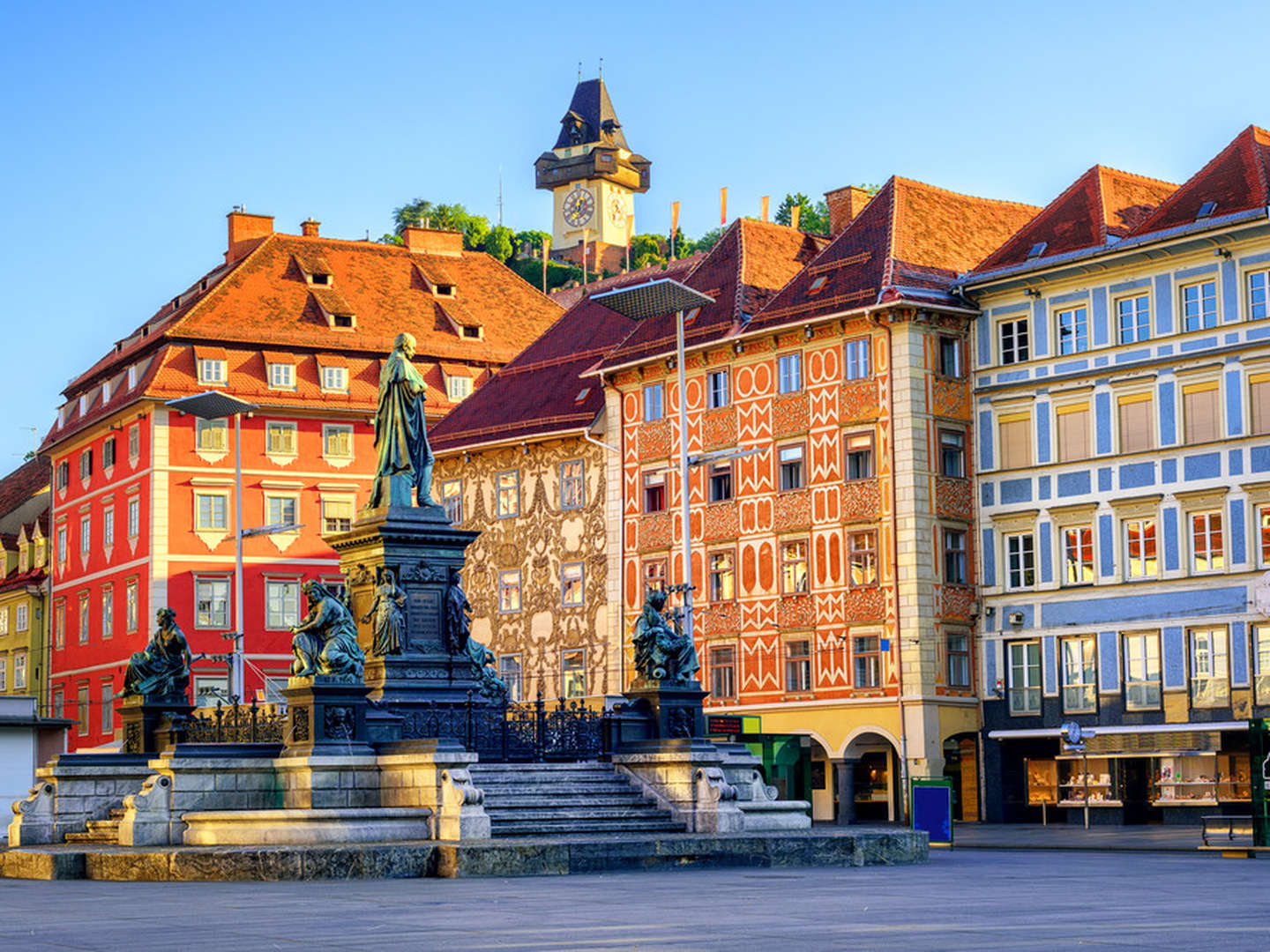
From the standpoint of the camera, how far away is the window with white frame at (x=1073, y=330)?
5409cm

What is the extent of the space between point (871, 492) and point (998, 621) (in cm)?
459

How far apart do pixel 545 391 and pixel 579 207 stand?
121m

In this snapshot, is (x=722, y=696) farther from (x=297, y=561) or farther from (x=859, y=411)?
(x=297, y=561)

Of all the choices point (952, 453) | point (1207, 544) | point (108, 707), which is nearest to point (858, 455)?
point (952, 453)

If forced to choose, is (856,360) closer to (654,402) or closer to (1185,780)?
(654,402)

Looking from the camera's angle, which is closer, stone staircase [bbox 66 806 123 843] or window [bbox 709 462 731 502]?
stone staircase [bbox 66 806 123 843]

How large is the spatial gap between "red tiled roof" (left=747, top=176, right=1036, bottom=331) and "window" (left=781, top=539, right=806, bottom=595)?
594 centimetres

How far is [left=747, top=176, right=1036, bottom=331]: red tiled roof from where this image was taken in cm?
5628

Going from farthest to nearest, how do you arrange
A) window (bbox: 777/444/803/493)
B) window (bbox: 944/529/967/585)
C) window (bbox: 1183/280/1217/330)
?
window (bbox: 777/444/803/493) < window (bbox: 944/529/967/585) < window (bbox: 1183/280/1217/330)

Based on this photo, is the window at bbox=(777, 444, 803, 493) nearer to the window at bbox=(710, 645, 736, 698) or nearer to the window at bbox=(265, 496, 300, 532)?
the window at bbox=(710, 645, 736, 698)

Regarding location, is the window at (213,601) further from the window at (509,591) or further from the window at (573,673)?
the window at (573,673)

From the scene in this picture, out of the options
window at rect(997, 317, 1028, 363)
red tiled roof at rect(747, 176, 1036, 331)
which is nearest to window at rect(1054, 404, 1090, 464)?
window at rect(997, 317, 1028, 363)

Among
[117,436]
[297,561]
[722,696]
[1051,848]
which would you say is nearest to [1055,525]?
[722,696]

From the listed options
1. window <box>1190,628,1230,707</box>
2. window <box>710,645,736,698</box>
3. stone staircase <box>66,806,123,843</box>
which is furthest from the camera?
window <box>710,645,736,698</box>
